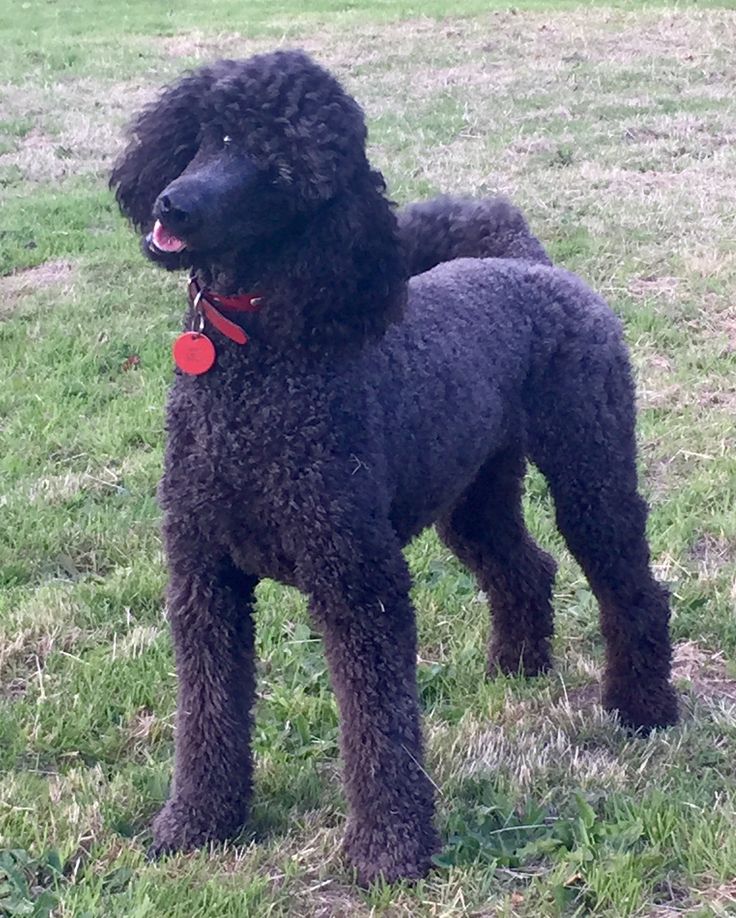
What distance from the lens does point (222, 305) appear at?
3.19 metres

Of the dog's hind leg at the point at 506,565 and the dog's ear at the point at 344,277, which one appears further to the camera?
the dog's hind leg at the point at 506,565

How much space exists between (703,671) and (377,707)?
174cm

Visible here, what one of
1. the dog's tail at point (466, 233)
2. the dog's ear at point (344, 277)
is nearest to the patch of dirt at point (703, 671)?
the dog's tail at point (466, 233)

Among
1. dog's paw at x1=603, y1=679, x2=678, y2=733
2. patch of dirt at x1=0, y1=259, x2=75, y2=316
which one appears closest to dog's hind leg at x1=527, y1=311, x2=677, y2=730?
dog's paw at x1=603, y1=679, x2=678, y2=733

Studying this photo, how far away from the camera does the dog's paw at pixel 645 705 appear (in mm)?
4199

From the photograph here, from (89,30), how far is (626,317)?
16357 mm

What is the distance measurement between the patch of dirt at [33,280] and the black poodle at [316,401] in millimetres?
5013

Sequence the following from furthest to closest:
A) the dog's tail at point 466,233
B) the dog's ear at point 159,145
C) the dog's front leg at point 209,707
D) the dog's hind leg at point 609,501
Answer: the dog's tail at point 466,233
the dog's hind leg at point 609,501
the dog's front leg at point 209,707
the dog's ear at point 159,145

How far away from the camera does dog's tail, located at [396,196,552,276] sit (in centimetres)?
437

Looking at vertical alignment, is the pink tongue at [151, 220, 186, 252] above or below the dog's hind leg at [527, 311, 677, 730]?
above

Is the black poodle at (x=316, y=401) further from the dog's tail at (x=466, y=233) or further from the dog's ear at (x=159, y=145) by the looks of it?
the dog's tail at (x=466, y=233)

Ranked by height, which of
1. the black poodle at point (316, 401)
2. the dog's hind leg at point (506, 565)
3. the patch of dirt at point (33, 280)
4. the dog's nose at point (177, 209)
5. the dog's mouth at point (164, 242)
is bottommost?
the patch of dirt at point (33, 280)

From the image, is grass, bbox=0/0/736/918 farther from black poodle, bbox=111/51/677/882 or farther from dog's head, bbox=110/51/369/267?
dog's head, bbox=110/51/369/267

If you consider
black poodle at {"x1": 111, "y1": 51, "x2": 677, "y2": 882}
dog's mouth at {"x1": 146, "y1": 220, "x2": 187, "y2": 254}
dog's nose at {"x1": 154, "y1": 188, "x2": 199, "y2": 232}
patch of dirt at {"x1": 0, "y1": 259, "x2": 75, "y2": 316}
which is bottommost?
patch of dirt at {"x1": 0, "y1": 259, "x2": 75, "y2": 316}
